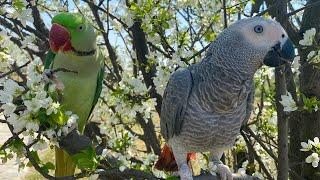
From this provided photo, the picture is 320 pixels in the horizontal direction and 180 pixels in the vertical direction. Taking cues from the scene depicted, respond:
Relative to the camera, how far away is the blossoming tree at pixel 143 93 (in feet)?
5.06

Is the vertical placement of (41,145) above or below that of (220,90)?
below

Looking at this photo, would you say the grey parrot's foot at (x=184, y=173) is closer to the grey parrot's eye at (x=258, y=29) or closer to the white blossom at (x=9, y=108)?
the grey parrot's eye at (x=258, y=29)

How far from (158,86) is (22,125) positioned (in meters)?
1.13

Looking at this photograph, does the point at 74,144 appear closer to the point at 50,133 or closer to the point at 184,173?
the point at 50,133

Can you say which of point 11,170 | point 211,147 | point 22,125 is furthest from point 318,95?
point 11,170

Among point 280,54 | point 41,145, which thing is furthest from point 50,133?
point 280,54

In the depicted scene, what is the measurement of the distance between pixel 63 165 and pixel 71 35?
0.66m

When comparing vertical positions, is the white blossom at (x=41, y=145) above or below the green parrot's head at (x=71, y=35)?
below

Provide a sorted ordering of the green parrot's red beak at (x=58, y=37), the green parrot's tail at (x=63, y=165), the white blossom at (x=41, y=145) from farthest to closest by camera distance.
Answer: the green parrot's tail at (x=63, y=165) → the green parrot's red beak at (x=58, y=37) → the white blossom at (x=41, y=145)

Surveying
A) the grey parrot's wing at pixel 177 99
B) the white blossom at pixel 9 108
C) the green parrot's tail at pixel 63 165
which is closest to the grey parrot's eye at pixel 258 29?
the grey parrot's wing at pixel 177 99

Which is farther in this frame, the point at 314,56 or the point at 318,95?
the point at 318,95

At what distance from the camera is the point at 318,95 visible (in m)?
2.82

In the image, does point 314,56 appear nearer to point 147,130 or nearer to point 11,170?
point 147,130

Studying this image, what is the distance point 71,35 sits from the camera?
2326 millimetres
